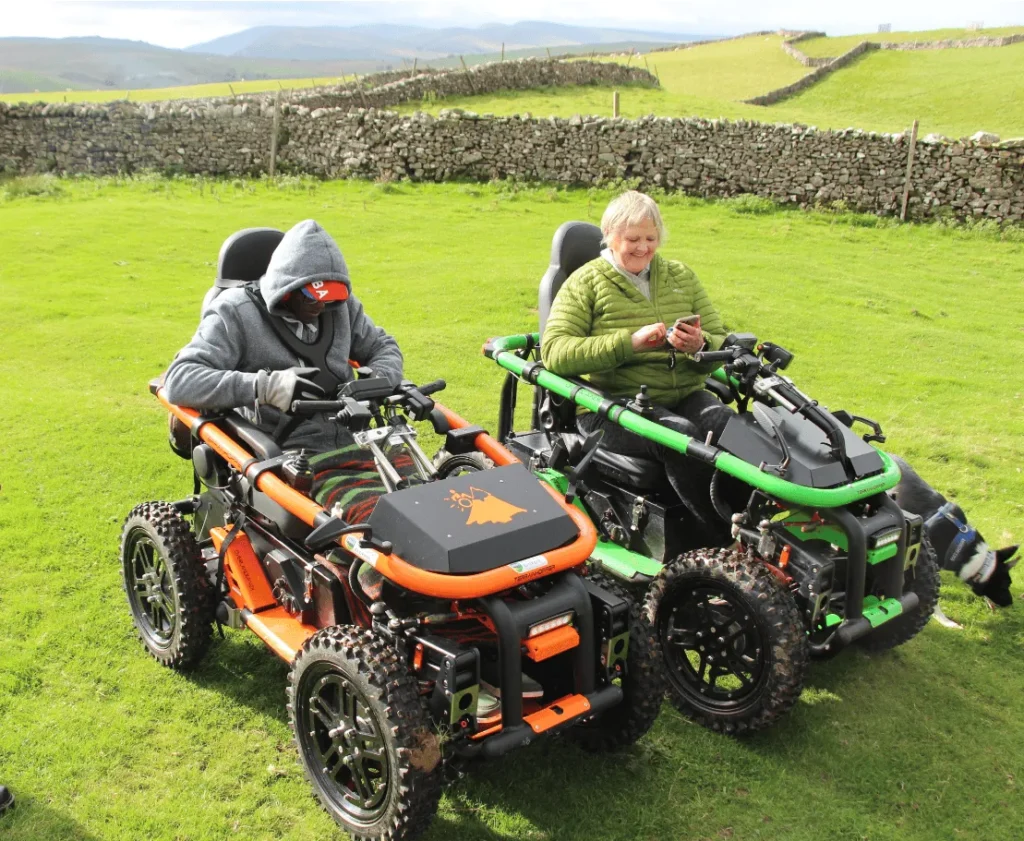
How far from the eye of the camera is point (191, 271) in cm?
1177

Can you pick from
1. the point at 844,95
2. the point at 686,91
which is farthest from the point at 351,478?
the point at 686,91

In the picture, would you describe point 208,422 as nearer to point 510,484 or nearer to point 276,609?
point 276,609

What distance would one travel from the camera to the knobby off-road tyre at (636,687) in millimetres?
3330

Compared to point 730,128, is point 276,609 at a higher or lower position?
lower

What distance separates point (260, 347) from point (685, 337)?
191cm

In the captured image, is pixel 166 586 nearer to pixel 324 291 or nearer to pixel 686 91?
pixel 324 291

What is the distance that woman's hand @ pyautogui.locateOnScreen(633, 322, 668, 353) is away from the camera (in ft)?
14.6

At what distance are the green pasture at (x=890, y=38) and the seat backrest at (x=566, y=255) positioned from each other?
38.6 metres

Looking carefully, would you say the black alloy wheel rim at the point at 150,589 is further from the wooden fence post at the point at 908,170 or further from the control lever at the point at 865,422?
the wooden fence post at the point at 908,170

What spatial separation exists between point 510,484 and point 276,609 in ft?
3.97

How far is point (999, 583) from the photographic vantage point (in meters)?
4.87

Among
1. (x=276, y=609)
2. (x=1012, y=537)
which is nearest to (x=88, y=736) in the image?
(x=276, y=609)

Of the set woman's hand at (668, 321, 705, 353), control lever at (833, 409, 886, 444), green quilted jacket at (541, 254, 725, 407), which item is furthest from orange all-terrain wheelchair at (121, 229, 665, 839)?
control lever at (833, 409, 886, 444)

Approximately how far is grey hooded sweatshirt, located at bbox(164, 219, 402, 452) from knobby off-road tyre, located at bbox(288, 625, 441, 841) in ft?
4.02
